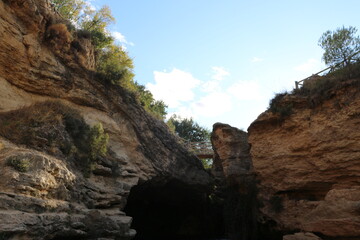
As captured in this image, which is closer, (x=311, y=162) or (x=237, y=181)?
(x=311, y=162)

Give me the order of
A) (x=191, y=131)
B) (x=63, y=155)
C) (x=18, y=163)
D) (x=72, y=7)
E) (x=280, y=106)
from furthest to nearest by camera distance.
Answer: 1. (x=191, y=131)
2. (x=72, y=7)
3. (x=280, y=106)
4. (x=63, y=155)
5. (x=18, y=163)

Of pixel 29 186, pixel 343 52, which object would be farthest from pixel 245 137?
pixel 29 186

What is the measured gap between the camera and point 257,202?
18828 mm

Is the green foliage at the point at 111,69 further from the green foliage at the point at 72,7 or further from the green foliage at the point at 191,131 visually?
the green foliage at the point at 191,131

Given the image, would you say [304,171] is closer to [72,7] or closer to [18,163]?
[18,163]

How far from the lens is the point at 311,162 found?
15773 millimetres

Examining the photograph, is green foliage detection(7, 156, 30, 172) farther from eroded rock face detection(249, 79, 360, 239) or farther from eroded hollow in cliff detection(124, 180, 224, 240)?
eroded hollow in cliff detection(124, 180, 224, 240)

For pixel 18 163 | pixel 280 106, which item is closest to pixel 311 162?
pixel 280 106

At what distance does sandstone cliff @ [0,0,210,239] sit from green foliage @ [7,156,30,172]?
0.08 m

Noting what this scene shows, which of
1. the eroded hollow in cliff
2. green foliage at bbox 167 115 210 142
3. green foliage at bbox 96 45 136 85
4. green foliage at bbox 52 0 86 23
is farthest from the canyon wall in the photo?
green foliage at bbox 167 115 210 142

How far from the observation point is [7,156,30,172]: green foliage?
949 centimetres

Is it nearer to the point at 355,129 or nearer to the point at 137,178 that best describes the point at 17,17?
the point at 137,178

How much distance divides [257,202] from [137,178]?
7.60 metres

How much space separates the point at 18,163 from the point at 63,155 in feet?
10.0
